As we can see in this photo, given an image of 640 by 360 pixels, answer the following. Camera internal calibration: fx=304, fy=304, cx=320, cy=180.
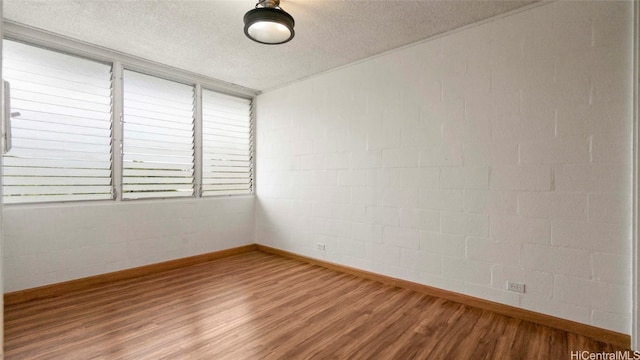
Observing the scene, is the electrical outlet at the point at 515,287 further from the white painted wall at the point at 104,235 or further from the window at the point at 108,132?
the window at the point at 108,132

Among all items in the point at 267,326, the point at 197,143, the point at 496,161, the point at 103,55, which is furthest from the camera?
the point at 197,143

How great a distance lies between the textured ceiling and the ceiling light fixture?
0.16m

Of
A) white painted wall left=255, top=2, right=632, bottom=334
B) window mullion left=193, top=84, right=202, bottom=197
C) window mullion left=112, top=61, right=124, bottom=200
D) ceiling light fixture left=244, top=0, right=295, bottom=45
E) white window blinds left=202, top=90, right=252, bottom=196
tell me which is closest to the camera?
white painted wall left=255, top=2, right=632, bottom=334

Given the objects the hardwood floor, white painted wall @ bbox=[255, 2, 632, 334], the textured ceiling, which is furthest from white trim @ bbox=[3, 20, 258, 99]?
the hardwood floor

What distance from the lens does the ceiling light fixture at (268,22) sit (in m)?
2.48

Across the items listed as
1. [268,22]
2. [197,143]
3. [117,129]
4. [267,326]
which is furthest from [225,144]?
[267,326]

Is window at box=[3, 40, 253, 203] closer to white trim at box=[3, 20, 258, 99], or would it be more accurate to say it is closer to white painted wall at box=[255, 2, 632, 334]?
white trim at box=[3, 20, 258, 99]

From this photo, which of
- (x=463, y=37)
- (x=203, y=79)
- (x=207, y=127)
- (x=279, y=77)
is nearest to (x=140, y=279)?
(x=207, y=127)

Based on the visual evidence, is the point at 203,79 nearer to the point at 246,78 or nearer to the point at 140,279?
the point at 246,78

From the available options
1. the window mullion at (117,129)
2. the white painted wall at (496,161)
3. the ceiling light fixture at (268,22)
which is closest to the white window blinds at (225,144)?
the window mullion at (117,129)

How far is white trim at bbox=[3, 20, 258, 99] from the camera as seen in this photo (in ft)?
9.91

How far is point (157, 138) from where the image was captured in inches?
160

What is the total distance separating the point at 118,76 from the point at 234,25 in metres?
1.76

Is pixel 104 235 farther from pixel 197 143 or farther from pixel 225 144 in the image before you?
pixel 225 144
